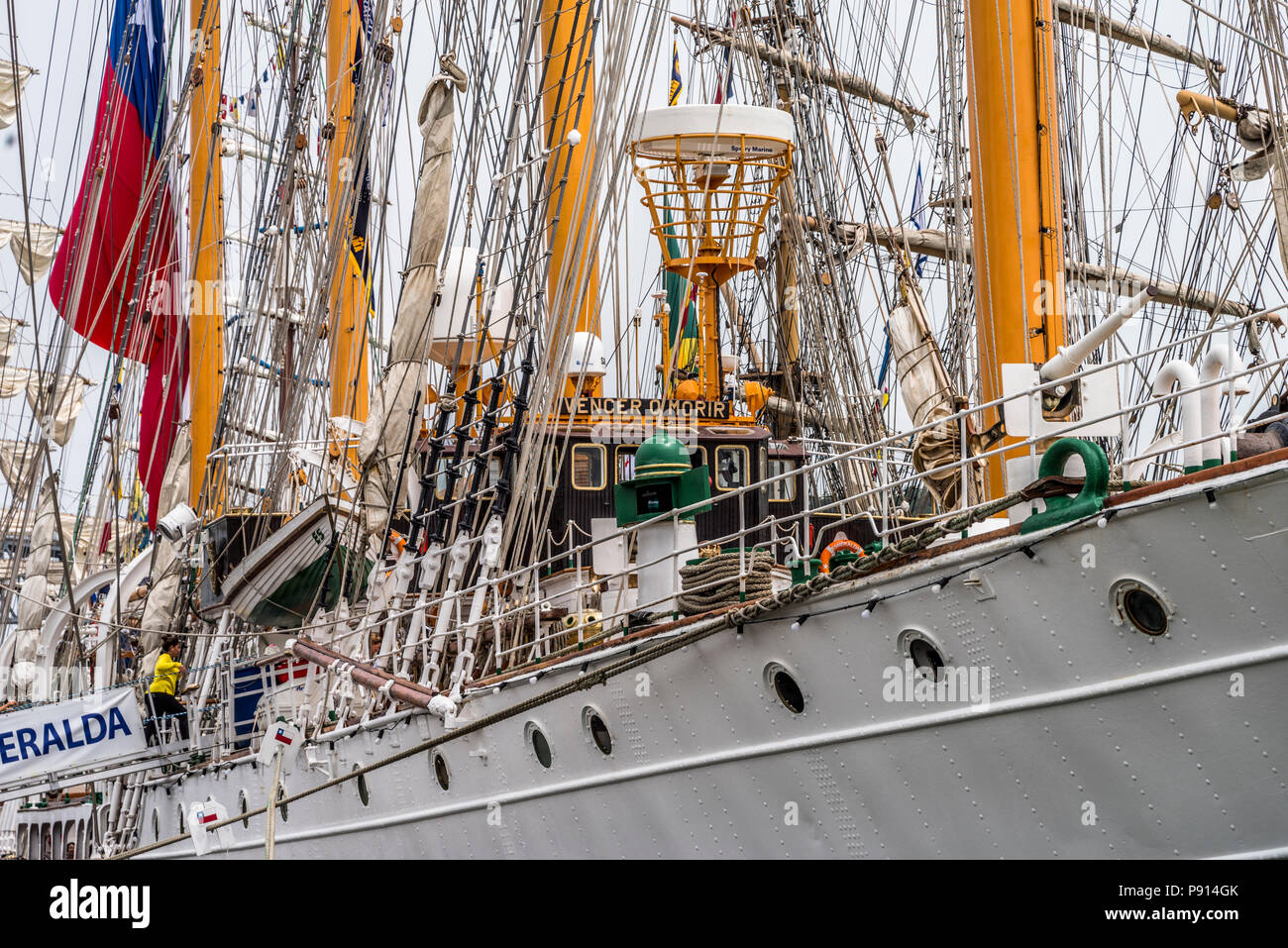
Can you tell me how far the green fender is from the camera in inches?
298

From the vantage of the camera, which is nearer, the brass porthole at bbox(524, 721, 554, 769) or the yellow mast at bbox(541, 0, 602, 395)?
the brass porthole at bbox(524, 721, 554, 769)

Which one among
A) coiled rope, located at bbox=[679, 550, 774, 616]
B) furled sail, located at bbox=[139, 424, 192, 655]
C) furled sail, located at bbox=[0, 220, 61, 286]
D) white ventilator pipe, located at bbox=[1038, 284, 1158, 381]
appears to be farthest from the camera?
furled sail, located at bbox=[0, 220, 61, 286]

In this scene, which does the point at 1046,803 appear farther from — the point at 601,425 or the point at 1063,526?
the point at 601,425

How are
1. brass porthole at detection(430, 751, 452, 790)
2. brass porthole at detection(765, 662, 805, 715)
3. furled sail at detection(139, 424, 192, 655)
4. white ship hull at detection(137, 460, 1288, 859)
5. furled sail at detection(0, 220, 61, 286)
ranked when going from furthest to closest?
furled sail at detection(0, 220, 61, 286)
furled sail at detection(139, 424, 192, 655)
brass porthole at detection(430, 751, 452, 790)
brass porthole at detection(765, 662, 805, 715)
white ship hull at detection(137, 460, 1288, 859)

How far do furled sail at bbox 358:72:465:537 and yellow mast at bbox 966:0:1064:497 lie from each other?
5632 mm

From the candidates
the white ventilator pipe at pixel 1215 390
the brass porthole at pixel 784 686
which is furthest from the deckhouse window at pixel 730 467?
the white ventilator pipe at pixel 1215 390

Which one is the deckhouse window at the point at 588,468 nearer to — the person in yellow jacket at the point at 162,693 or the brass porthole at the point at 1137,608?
the person in yellow jacket at the point at 162,693

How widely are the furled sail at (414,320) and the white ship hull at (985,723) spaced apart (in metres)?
4.37

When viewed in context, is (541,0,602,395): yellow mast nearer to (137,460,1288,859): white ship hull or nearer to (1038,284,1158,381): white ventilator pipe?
(137,460,1288,859): white ship hull

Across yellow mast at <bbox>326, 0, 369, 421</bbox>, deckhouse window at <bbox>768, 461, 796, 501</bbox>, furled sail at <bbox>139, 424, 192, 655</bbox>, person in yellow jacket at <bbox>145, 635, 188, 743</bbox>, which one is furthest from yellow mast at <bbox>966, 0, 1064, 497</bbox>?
furled sail at <bbox>139, 424, 192, 655</bbox>

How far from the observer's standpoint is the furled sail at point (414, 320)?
49.8ft

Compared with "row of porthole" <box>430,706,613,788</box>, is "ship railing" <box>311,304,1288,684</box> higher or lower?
higher
